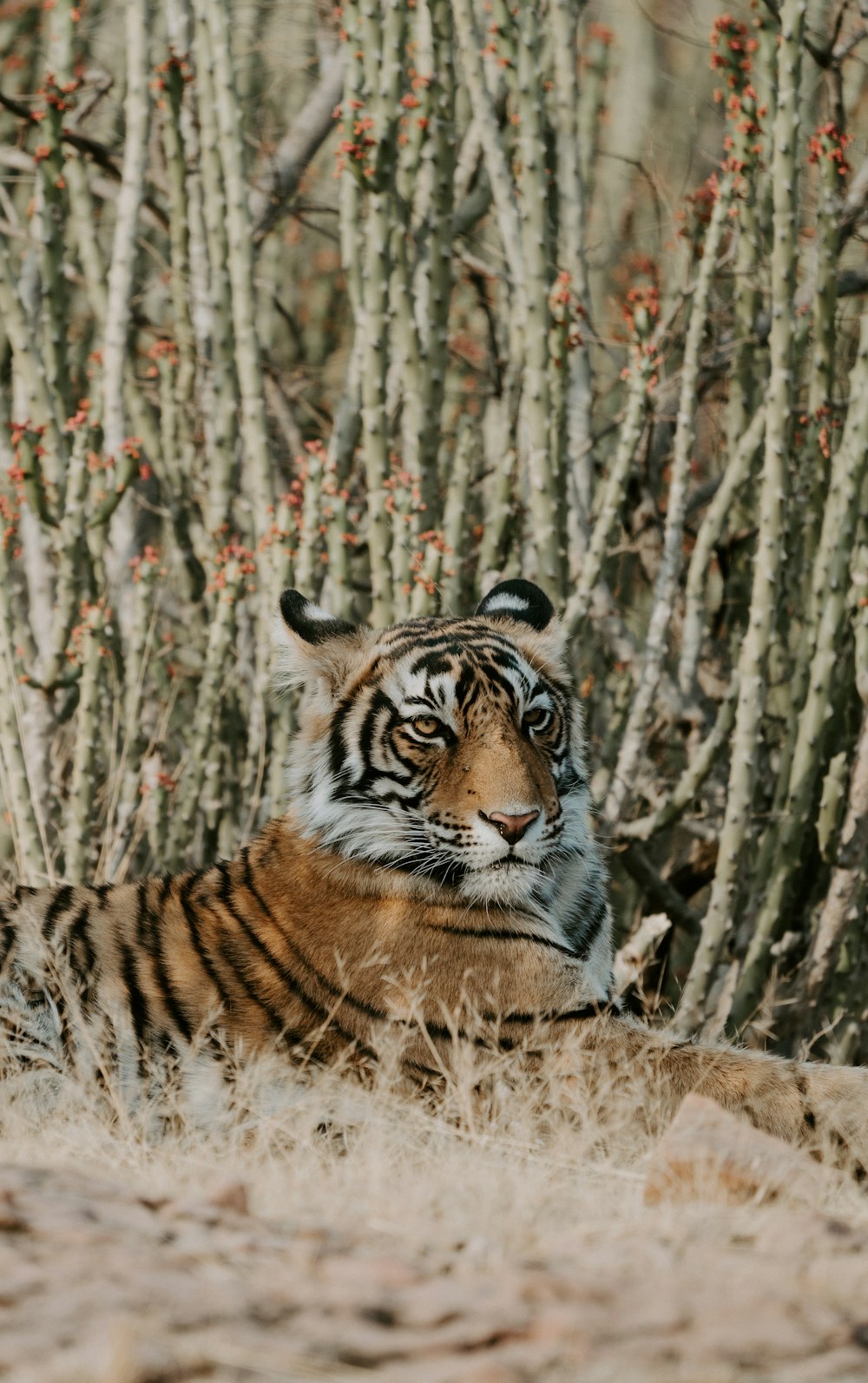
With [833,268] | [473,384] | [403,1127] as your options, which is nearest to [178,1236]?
[403,1127]

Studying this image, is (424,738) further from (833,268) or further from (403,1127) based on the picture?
(833,268)

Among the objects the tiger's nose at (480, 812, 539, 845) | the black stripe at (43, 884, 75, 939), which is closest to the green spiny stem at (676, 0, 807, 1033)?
the tiger's nose at (480, 812, 539, 845)

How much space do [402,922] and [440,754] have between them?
44 centimetres

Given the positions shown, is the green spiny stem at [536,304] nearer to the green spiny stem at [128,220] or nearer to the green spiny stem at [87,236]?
the green spiny stem at [128,220]

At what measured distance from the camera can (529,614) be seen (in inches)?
173

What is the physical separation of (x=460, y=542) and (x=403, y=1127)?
3077 mm

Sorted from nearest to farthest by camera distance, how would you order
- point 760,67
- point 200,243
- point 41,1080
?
1. point 41,1080
2. point 760,67
3. point 200,243

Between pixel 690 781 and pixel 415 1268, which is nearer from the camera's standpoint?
pixel 415 1268

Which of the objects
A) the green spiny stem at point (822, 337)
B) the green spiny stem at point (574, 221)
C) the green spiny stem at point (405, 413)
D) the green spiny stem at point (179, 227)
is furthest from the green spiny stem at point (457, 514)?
the green spiny stem at point (179, 227)

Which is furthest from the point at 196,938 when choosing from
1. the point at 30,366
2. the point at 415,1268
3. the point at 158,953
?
the point at 30,366

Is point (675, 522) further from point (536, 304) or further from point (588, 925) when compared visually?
point (588, 925)

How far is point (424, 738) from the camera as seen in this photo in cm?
383

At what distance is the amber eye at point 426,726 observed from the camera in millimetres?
3820

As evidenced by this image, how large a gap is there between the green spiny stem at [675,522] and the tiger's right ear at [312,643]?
164 cm
